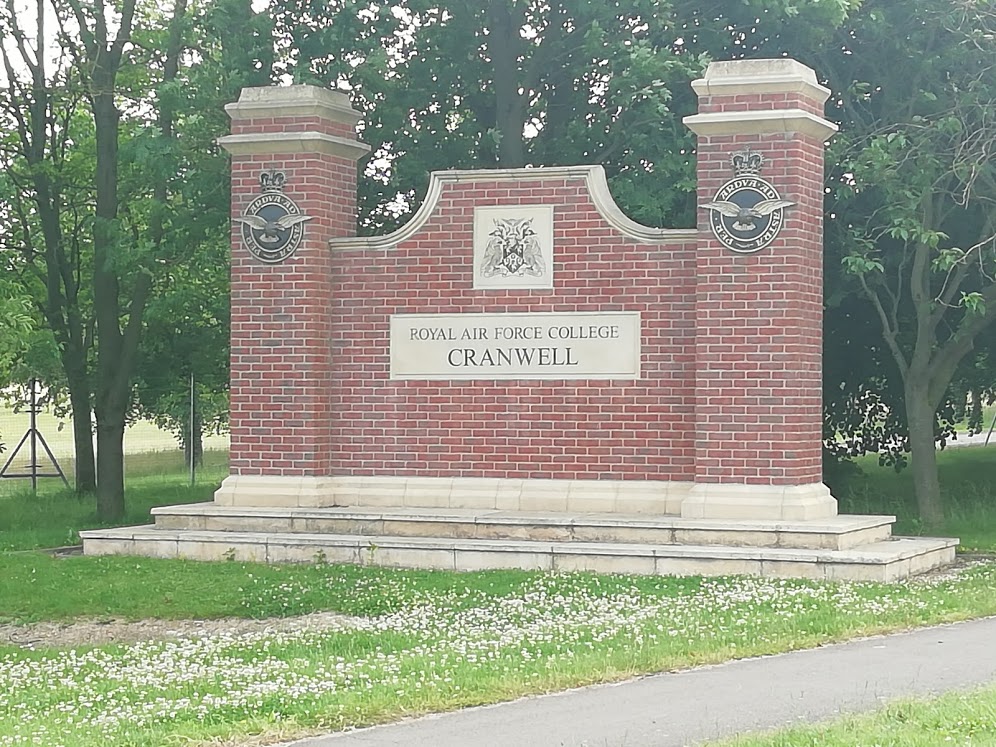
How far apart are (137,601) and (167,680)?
3827 millimetres

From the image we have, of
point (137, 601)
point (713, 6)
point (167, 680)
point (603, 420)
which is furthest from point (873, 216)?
point (167, 680)

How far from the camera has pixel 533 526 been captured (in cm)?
1440

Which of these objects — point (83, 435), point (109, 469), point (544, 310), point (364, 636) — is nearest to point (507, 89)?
point (544, 310)

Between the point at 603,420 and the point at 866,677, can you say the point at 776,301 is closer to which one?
the point at 603,420

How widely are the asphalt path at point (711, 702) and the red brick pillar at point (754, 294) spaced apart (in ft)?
14.3

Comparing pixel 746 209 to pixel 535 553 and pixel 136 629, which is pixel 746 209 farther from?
pixel 136 629

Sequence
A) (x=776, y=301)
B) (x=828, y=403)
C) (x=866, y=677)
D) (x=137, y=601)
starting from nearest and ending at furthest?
(x=866, y=677), (x=137, y=601), (x=776, y=301), (x=828, y=403)

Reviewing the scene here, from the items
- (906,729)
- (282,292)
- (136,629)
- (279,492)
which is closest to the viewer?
(906,729)

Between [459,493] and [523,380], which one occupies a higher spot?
[523,380]

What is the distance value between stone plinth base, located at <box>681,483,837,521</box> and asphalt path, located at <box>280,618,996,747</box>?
4075 mm

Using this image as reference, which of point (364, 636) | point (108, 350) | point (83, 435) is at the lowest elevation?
point (364, 636)

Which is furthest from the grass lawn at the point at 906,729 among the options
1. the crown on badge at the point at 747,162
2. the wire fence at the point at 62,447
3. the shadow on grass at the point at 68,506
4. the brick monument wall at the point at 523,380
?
the wire fence at the point at 62,447

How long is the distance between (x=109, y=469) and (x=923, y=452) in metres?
10.4

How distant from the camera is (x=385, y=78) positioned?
741 inches
